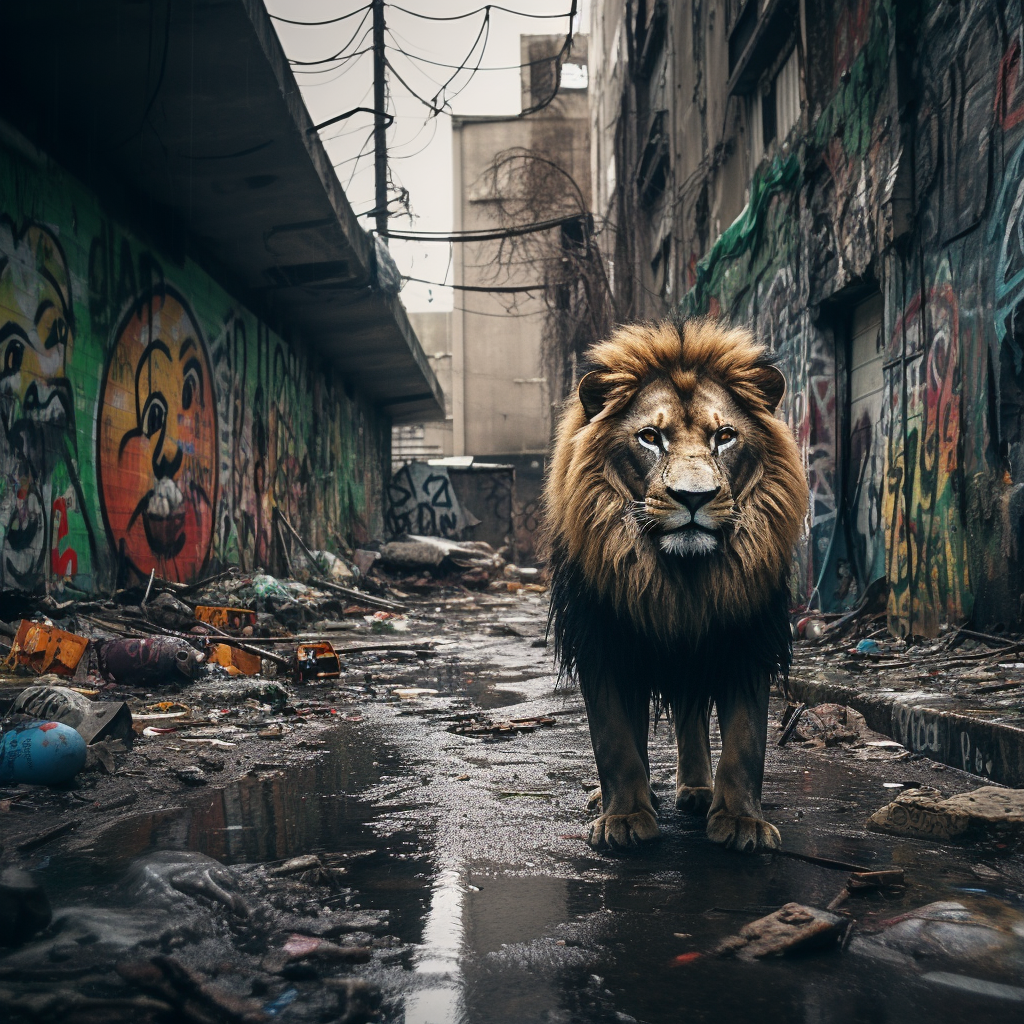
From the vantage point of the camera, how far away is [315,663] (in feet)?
20.4

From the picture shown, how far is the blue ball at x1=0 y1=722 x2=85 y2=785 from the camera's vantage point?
10.8ft

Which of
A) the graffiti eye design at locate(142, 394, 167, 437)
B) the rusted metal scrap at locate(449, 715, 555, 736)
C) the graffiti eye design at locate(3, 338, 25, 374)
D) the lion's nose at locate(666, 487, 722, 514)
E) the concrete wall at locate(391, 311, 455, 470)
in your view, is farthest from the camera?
the concrete wall at locate(391, 311, 455, 470)

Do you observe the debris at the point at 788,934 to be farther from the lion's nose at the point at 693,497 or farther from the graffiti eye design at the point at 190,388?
the graffiti eye design at the point at 190,388

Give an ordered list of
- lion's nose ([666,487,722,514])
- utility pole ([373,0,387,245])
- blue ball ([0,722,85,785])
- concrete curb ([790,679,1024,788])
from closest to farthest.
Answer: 1. lion's nose ([666,487,722,514])
2. blue ball ([0,722,85,785])
3. concrete curb ([790,679,1024,788])
4. utility pole ([373,0,387,245])

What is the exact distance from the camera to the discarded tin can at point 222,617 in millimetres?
7910

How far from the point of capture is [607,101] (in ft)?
81.5

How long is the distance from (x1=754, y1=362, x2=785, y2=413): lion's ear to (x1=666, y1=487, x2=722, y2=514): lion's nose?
1.76ft

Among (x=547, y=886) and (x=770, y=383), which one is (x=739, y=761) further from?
(x=770, y=383)

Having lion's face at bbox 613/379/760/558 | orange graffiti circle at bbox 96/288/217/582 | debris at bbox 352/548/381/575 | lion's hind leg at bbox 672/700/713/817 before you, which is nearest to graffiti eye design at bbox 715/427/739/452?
lion's face at bbox 613/379/760/558

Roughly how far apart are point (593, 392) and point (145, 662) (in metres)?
3.61

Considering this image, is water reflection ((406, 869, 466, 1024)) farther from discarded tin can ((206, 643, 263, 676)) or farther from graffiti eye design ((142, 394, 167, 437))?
graffiti eye design ((142, 394, 167, 437))

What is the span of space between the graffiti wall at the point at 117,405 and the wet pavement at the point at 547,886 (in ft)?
13.6

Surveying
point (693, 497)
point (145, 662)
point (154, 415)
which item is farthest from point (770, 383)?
point (154, 415)

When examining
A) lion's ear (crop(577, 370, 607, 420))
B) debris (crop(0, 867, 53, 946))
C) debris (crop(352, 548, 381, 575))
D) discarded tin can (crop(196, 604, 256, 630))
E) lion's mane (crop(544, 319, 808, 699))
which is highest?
lion's ear (crop(577, 370, 607, 420))
